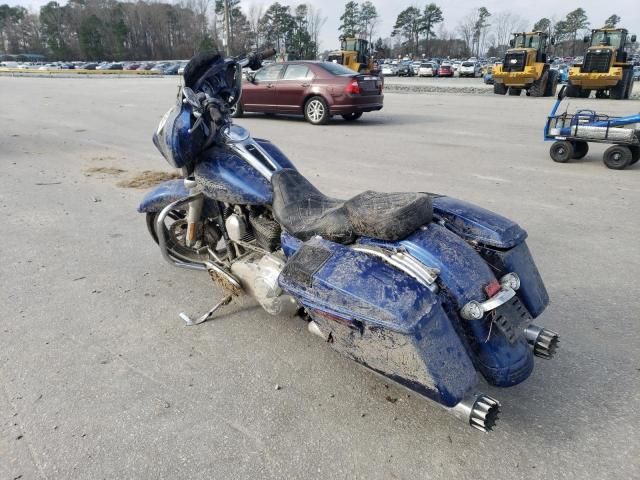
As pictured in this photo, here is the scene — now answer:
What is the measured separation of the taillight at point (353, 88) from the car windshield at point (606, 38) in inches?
498

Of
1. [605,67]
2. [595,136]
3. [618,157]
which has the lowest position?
[618,157]

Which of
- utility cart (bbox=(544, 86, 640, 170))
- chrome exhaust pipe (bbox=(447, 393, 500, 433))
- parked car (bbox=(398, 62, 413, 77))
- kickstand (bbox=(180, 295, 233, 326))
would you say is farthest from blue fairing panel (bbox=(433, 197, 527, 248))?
parked car (bbox=(398, 62, 413, 77))

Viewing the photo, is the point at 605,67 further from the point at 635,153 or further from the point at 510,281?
the point at 510,281

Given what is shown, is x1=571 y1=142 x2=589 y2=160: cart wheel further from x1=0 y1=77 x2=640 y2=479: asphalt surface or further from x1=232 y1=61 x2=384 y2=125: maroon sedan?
x1=232 y1=61 x2=384 y2=125: maroon sedan

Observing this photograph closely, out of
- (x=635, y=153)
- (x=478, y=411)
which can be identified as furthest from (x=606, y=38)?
(x=478, y=411)

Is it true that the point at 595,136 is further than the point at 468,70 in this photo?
No

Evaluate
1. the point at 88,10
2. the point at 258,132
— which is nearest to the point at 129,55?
the point at 88,10

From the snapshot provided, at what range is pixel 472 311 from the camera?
2059mm

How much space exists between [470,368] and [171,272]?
8.85ft

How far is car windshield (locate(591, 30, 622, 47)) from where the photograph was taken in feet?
59.6

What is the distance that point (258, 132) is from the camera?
10.6 m

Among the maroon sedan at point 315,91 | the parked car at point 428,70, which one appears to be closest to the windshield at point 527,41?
the maroon sedan at point 315,91

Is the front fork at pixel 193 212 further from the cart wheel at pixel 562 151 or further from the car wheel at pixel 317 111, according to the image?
the car wheel at pixel 317 111

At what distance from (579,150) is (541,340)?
668cm
